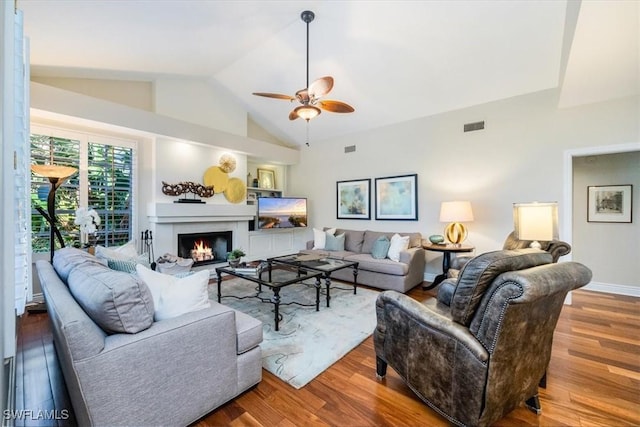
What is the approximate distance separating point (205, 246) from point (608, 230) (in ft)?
21.7

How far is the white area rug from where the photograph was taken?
215 cm

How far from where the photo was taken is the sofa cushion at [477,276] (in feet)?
4.61

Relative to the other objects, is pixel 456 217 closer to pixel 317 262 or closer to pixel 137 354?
pixel 317 262

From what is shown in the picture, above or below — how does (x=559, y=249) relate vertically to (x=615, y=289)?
above

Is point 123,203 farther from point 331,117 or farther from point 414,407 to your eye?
point 414,407

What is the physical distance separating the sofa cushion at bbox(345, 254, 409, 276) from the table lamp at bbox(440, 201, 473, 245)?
92 centimetres

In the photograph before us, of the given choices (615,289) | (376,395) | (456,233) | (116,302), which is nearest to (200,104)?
(116,302)

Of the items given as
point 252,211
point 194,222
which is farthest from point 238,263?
point 252,211

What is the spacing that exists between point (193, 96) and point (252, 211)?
2.35m

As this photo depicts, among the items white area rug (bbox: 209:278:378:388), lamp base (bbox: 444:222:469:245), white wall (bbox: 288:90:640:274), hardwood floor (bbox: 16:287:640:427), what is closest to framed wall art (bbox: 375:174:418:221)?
white wall (bbox: 288:90:640:274)

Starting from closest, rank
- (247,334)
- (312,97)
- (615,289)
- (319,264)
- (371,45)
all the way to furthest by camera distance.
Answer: (247,334) < (312,97) < (371,45) < (319,264) < (615,289)

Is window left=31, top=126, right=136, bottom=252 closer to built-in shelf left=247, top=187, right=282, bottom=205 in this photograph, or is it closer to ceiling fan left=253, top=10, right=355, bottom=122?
built-in shelf left=247, top=187, right=282, bottom=205

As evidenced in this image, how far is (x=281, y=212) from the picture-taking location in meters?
5.97

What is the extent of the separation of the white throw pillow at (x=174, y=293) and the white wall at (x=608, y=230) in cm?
540
